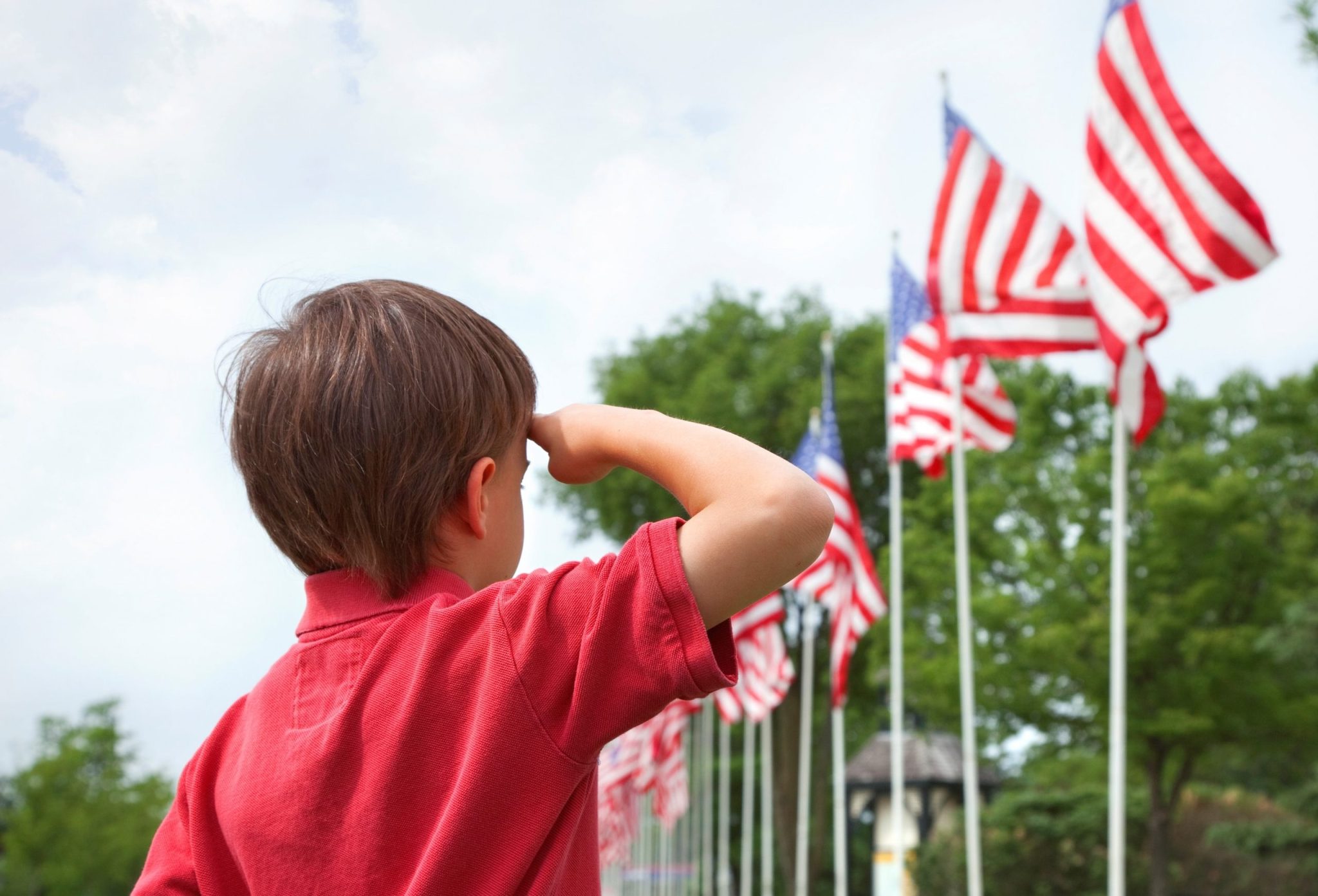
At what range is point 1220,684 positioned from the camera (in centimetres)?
2028

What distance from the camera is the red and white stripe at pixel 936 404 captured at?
12.3 meters

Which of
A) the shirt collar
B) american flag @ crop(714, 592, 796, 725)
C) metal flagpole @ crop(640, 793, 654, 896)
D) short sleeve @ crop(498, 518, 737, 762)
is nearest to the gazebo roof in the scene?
metal flagpole @ crop(640, 793, 654, 896)

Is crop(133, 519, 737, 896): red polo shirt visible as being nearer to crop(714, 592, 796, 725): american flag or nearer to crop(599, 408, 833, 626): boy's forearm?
crop(599, 408, 833, 626): boy's forearm

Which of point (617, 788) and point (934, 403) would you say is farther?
point (617, 788)

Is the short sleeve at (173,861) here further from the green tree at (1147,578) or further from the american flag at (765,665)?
the green tree at (1147,578)

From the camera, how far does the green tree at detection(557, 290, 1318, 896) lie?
19.9 m

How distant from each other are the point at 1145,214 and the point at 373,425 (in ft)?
25.2

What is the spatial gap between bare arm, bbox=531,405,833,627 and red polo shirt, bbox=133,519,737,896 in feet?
0.13

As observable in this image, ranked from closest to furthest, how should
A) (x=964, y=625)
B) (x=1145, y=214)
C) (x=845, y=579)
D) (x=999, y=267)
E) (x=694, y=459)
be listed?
1. (x=694, y=459)
2. (x=1145, y=214)
3. (x=999, y=267)
4. (x=964, y=625)
5. (x=845, y=579)

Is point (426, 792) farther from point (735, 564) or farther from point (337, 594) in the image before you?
point (735, 564)

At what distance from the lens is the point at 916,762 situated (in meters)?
34.1

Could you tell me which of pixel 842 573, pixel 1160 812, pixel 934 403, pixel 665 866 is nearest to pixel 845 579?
pixel 842 573

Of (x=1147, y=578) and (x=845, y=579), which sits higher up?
(x=1147, y=578)

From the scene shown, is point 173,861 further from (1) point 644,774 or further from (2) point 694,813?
(2) point 694,813
